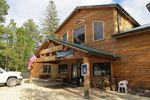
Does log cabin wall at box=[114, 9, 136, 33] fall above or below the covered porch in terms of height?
above

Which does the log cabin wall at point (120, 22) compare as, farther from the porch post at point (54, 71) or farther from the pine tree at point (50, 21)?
the pine tree at point (50, 21)

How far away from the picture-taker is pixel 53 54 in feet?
55.5

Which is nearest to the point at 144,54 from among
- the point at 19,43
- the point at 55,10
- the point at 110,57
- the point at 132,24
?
the point at 110,57

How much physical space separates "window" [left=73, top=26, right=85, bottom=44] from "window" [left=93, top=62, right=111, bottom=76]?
125 inches

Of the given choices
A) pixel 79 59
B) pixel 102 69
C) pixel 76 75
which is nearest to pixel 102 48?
pixel 102 69

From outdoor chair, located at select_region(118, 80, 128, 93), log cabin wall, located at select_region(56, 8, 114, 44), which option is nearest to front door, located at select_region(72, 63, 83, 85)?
log cabin wall, located at select_region(56, 8, 114, 44)

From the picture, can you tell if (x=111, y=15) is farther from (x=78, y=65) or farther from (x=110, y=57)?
(x=78, y=65)

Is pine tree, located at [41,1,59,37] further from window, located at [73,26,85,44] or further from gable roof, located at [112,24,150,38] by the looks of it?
gable roof, located at [112,24,150,38]

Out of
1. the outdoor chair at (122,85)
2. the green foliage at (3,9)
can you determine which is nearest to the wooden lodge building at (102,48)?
the outdoor chair at (122,85)

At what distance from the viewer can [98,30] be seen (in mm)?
17688

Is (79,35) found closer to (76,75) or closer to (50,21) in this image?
(76,75)

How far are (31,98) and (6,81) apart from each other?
578cm

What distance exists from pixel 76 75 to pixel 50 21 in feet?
113

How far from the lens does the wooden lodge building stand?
1355 cm
